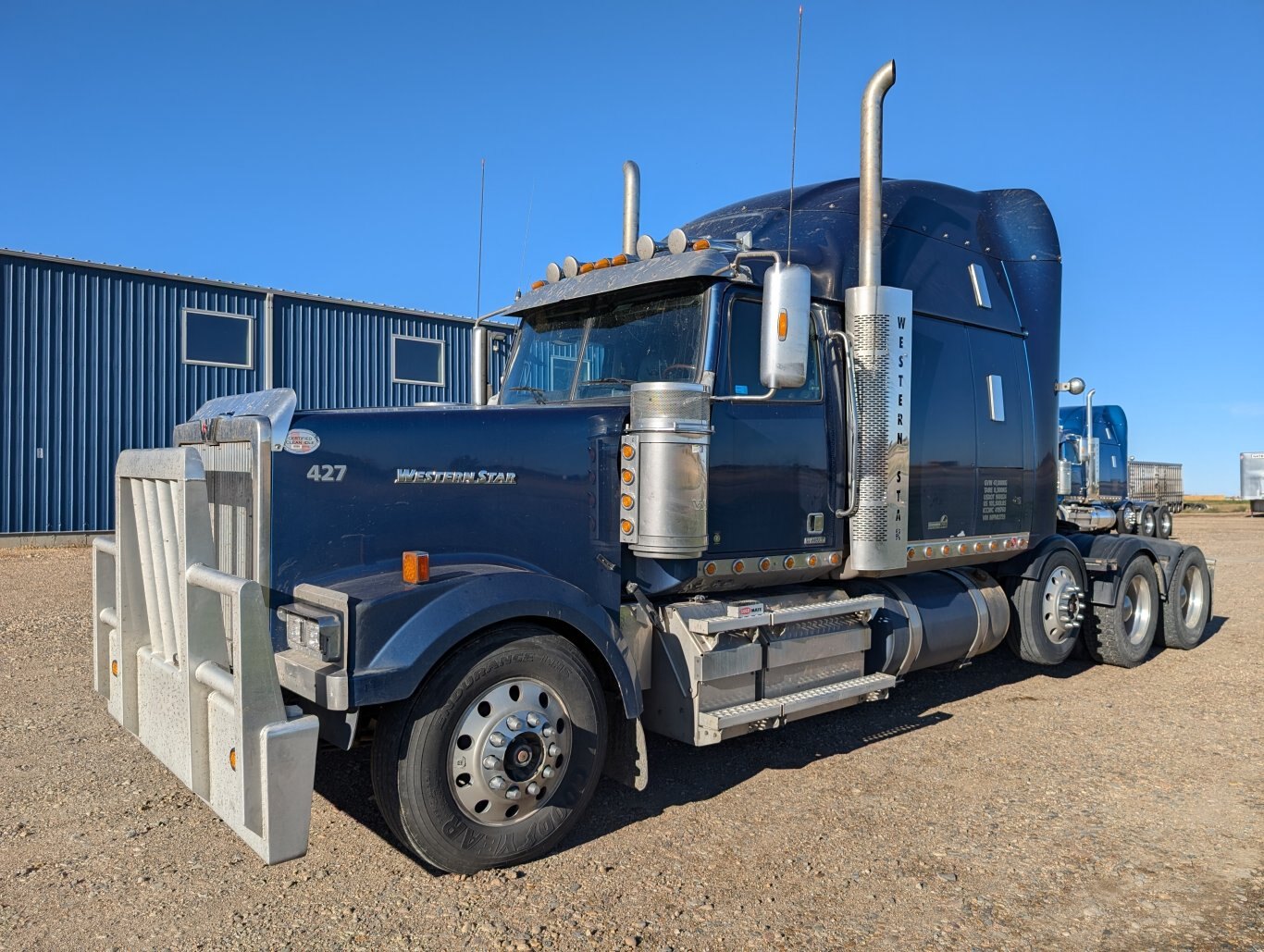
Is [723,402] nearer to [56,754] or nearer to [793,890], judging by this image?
[793,890]

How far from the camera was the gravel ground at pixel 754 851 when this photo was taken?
3307mm

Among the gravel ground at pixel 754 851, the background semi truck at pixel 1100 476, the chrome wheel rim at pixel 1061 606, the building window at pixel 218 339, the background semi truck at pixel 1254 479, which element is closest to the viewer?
the gravel ground at pixel 754 851

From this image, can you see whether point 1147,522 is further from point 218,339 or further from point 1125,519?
point 218,339

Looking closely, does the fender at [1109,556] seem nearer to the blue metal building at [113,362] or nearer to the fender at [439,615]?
the fender at [439,615]

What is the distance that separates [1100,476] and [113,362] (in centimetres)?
2119

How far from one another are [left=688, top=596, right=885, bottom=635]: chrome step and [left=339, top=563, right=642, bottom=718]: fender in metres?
0.57

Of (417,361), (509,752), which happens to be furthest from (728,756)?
(417,361)

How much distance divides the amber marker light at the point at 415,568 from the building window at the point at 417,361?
1591 cm

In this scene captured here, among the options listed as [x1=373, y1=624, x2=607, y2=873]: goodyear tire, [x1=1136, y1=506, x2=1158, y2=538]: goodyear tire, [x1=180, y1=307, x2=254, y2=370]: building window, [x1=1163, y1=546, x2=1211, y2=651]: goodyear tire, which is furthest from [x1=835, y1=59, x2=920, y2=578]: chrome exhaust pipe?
[x1=1136, y1=506, x2=1158, y2=538]: goodyear tire

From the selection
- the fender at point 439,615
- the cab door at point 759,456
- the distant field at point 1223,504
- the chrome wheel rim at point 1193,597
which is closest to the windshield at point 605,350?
the cab door at point 759,456

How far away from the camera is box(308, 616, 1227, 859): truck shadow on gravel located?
4.43m

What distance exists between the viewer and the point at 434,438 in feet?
12.9

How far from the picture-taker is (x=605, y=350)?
16.2ft

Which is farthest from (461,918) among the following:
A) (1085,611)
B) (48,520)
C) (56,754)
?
(48,520)
